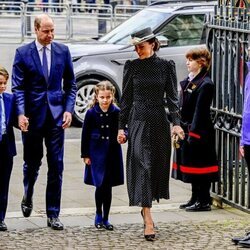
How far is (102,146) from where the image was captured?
1026 centimetres

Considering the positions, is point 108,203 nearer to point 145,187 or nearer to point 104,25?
point 145,187

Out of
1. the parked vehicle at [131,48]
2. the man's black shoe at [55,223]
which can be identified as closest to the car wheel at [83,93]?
the parked vehicle at [131,48]

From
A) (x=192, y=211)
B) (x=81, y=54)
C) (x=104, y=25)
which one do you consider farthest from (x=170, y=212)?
(x=104, y=25)

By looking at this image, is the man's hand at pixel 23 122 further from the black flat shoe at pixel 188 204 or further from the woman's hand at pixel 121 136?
the black flat shoe at pixel 188 204

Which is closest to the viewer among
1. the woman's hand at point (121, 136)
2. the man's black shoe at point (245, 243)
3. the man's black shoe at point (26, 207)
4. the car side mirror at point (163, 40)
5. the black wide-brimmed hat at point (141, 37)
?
the man's black shoe at point (245, 243)

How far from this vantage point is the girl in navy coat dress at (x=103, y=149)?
10.2m

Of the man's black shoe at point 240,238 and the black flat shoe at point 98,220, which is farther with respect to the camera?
the black flat shoe at point 98,220

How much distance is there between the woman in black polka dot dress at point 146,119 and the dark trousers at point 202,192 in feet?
4.16

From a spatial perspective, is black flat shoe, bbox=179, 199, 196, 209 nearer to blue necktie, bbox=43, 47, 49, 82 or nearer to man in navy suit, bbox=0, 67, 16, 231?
man in navy suit, bbox=0, 67, 16, 231

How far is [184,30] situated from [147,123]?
30.7 ft

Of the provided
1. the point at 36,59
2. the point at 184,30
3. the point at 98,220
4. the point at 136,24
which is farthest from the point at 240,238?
the point at 136,24

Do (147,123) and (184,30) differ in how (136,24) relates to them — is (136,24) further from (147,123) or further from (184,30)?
(147,123)

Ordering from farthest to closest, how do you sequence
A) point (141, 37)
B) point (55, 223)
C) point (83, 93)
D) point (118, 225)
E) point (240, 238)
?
point (83, 93) < point (118, 225) < point (55, 223) < point (141, 37) < point (240, 238)

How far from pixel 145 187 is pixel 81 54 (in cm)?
871
